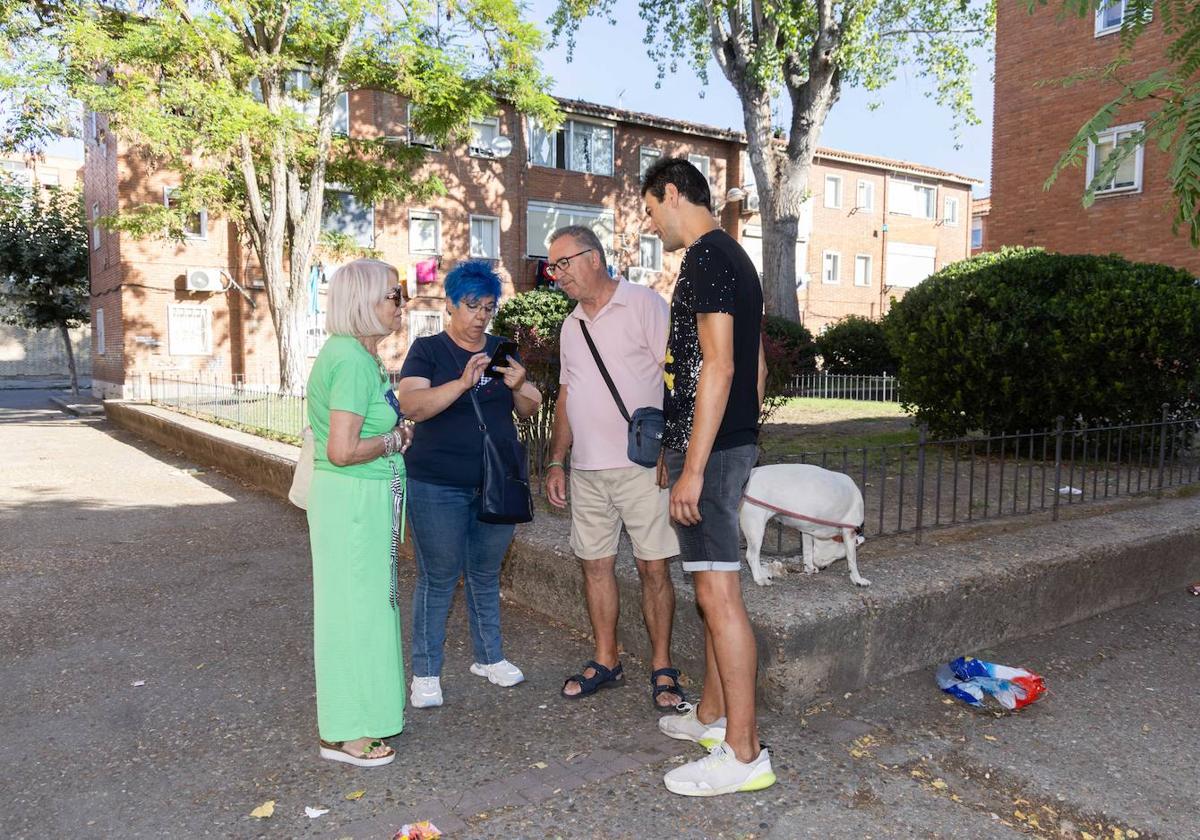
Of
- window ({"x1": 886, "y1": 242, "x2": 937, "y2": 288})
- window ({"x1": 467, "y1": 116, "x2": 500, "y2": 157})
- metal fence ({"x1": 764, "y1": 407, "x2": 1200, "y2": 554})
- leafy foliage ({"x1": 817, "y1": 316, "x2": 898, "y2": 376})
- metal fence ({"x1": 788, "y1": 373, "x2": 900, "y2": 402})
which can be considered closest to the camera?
metal fence ({"x1": 764, "y1": 407, "x2": 1200, "y2": 554})

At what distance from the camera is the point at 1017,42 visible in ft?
69.3

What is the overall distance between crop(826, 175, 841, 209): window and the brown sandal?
35.5 m

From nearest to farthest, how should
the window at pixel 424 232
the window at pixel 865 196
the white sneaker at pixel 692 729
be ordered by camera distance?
the white sneaker at pixel 692 729 < the window at pixel 424 232 < the window at pixel 865 196

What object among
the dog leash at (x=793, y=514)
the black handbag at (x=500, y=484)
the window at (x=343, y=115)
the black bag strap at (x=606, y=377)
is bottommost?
the dog leash at (x=793, y=514)

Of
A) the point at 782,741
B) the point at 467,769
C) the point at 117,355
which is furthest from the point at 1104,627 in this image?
the point at 117,355

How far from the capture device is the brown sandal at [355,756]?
10.6 ft

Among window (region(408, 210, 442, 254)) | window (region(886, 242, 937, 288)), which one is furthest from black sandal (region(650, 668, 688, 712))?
window (region(886, 242, 937, 288))

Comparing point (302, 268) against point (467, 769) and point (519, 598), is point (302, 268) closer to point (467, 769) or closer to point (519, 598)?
point (519, 598)

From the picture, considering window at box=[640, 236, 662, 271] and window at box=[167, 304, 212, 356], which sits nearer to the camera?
window at box=[167, 304, 212, 356]

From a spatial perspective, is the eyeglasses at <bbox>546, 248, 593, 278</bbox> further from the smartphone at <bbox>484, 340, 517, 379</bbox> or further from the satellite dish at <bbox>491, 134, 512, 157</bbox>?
the satellite dish at <bbox>491, 134, 512, 157</bbox>

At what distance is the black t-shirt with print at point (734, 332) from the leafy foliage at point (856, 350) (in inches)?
805

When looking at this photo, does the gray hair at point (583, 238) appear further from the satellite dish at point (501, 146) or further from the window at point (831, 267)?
the window at point (831, 267)

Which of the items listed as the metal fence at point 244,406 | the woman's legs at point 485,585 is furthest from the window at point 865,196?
the woman's legs at point 485,585

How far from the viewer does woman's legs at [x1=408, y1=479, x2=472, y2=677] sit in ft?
12.4
